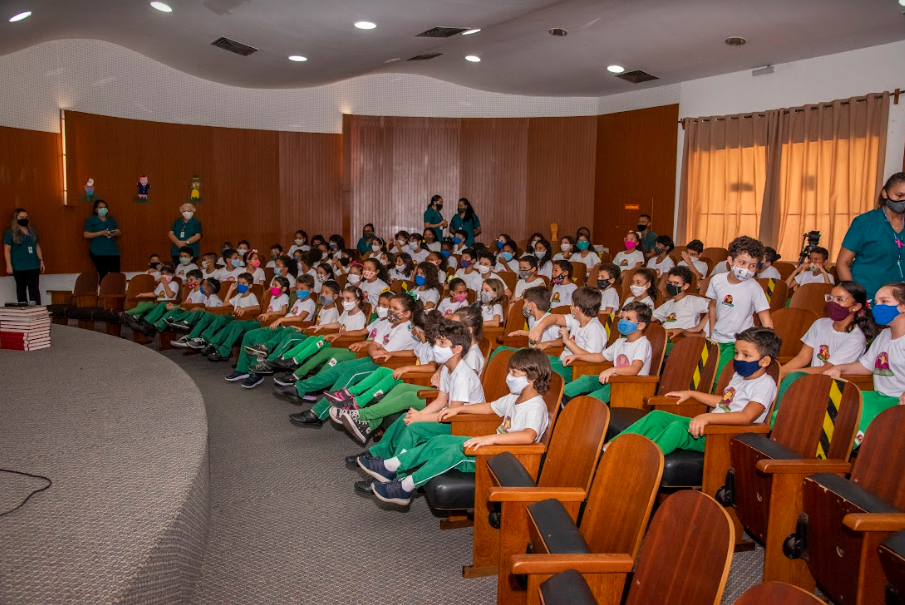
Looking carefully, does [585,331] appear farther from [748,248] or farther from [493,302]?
[493,302]

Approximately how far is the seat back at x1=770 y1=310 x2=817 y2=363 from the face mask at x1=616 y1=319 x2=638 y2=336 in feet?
3.68

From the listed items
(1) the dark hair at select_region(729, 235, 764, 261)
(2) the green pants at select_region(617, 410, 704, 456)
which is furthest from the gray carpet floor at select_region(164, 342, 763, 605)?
(1) the dark hair at select_region(729, 235, 764, 261)

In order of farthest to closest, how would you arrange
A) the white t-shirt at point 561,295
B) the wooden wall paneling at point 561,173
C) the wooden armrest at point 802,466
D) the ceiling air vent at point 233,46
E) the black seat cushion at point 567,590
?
the wooden wall paneling at point 561,173 → the ceiling air vent at point 233,46 → the white t-shirt at point 561,295 → the wooden armrest at point 802,466 → the black seat cushion at point 567,590

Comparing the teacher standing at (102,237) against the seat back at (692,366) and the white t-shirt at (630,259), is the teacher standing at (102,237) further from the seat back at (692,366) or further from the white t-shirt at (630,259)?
the seat back at (692,366)

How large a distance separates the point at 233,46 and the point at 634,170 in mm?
6335

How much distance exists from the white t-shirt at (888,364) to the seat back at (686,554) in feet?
7.11

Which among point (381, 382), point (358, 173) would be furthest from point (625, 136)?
point (381, 382)

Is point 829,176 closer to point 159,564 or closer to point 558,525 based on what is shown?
point 558,525

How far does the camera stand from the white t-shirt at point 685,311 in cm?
561

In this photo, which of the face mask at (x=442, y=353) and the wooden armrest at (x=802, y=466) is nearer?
the wooden armrest at (x=802, y=466)

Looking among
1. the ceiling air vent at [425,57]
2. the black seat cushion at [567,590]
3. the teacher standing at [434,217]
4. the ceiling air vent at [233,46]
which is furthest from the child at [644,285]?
the teacher standing at [434,217]

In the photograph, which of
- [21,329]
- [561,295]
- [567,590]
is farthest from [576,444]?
[21,329]

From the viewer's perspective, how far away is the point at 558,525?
2150mm

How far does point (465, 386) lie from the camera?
3.64m
